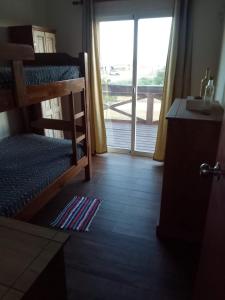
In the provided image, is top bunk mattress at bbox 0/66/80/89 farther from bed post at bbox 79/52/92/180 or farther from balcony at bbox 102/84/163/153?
balcony at bbox 102/84/163/153

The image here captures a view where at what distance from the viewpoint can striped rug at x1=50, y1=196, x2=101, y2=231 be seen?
85.7 inches

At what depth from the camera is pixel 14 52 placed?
1295mm

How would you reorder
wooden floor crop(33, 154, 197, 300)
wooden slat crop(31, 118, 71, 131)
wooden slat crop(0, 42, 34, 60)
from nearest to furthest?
wooden slat crop(0, 42, 34, 60) → wooden floor crop(33, 154, 197, 300) → wooden slat crop(31, 118, 71, 131)

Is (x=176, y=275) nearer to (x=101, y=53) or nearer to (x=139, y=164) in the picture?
(x=139, y=164)

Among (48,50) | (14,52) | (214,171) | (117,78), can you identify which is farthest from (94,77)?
(214,171)

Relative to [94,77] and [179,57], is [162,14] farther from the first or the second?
[94,77]

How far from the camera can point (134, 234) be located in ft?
6.83

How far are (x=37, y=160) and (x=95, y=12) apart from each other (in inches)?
85.8

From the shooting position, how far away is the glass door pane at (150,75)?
309 cm

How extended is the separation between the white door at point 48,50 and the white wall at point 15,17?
35 centimetres

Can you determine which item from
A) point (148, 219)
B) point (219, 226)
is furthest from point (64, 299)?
point (148, 219)

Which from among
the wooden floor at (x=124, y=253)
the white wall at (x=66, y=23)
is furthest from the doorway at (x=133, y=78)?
the wooden floor at (x=124, y=253)

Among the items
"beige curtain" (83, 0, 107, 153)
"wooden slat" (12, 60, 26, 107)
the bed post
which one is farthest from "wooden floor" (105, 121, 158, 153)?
"wooden slat" (12, 60, 26, 107)

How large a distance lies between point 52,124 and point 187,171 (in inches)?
69.6
